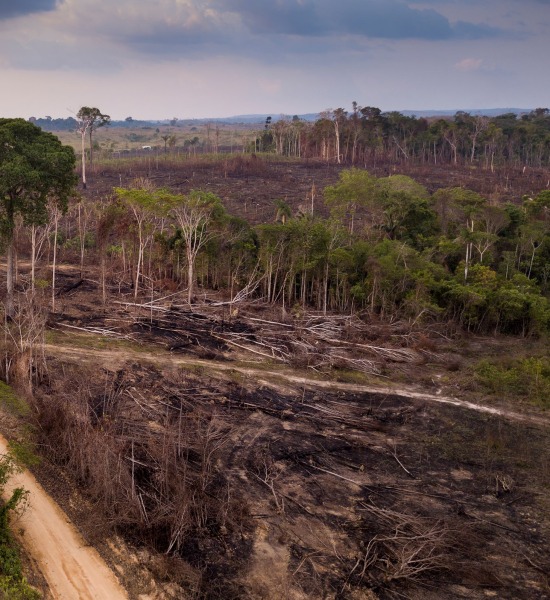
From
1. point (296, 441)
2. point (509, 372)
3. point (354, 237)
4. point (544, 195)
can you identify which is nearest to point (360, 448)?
point (296, 441)

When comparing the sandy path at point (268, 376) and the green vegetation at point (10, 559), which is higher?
the sandy path at point (268, 376)

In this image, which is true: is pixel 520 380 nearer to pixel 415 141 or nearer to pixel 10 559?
pixel 10 559

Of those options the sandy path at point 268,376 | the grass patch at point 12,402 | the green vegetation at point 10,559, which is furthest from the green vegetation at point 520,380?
the green vegetation at point 10,559

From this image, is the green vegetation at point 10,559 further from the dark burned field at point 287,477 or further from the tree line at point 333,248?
the tree line at point 333,248

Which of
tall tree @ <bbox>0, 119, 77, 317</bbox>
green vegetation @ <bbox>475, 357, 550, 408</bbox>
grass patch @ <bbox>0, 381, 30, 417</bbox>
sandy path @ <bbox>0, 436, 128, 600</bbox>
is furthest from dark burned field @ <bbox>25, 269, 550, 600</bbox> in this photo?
tall tree @ <bbox>0, 119, 77, 317</bbox>

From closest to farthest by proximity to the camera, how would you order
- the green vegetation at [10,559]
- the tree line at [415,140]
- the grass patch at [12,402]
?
the green vegetation at [10,559]
the grass patch at [12,402]
the tree line at [415,140]

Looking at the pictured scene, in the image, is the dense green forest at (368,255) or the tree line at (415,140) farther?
the tree line at (415,140)

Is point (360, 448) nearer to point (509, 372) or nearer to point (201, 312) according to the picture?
point (509, 372)
